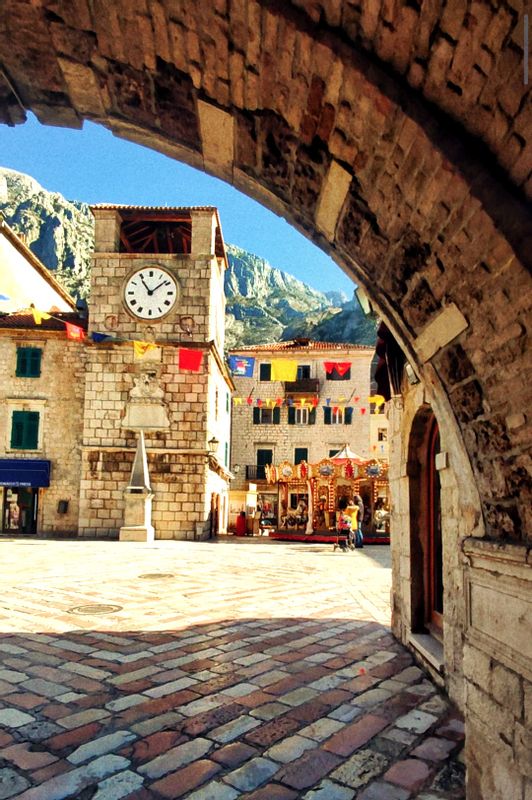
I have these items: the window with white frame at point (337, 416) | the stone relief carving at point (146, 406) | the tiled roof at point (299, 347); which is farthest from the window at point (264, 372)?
the stone relief carving at point (146, 406)

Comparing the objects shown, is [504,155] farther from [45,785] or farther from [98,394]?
[98,394]

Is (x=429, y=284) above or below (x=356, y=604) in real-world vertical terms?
above

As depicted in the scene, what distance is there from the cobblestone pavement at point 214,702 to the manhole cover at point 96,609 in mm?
39

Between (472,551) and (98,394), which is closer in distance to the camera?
(472,551)

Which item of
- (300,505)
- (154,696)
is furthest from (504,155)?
(300,505)

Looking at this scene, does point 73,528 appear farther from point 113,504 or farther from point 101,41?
point 101,41

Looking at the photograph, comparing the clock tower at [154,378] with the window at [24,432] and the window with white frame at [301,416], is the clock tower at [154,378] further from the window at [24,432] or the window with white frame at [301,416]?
the window with white frame at [301,416]

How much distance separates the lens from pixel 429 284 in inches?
101

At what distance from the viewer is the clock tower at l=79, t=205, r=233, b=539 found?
21.0 m

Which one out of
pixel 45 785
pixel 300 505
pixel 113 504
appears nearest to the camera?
pixel 45 785

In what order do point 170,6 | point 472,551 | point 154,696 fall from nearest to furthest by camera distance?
point 170,6, point 472,551, point 154,696

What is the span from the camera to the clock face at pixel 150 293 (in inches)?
859

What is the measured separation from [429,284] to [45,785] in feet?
10.4

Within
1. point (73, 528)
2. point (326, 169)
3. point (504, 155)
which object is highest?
point (326, 169)
